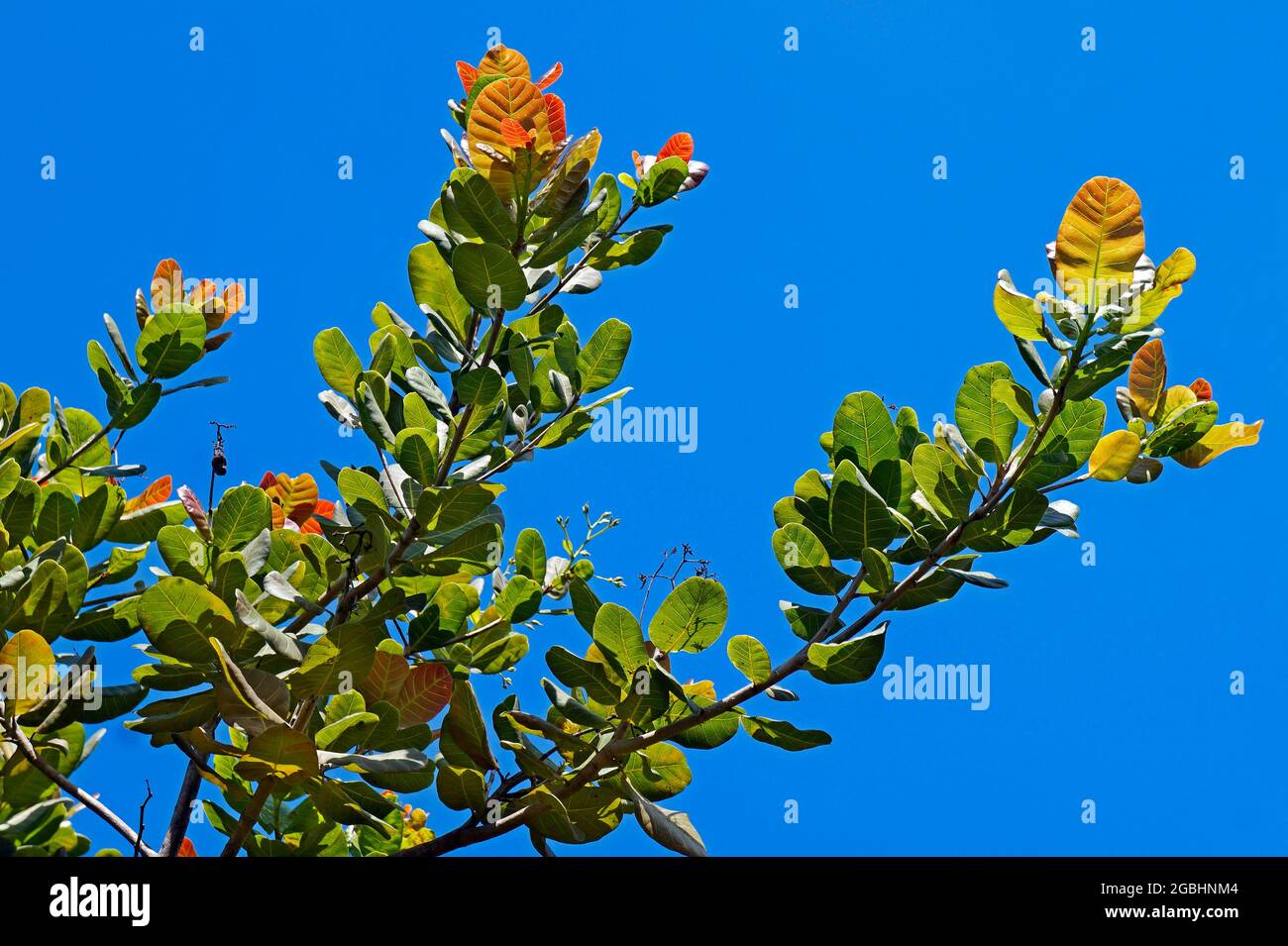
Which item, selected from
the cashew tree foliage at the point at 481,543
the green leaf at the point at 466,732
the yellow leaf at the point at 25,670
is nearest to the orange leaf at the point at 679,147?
Result: the cashew tree foliage at the point at 481,543

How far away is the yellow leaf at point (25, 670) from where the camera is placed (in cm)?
228

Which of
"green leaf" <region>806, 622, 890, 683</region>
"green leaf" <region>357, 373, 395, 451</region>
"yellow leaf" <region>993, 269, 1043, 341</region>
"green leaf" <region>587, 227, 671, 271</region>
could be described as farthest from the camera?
"green leaf" <region>587, 227, 671, 271</region>

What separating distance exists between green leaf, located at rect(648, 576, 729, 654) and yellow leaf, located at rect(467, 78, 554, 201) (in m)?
0.92

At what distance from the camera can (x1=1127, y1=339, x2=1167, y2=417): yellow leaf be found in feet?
8.20

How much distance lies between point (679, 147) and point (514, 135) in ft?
1.93

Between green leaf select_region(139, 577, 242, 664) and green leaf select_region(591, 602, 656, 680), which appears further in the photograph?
green leaf select_region(591, 602, 656, 680)

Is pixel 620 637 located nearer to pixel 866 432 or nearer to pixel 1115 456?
pixel 866 432

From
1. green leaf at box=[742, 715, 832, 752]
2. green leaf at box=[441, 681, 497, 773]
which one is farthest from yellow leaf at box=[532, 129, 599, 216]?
green leaf at box=[742, 715, 832, 752]

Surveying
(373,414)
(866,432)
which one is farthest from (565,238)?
(866,432)

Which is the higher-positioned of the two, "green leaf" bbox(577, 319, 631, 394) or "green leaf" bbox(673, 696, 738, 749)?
"green leaf" bbox(577, 319, 631, 394)

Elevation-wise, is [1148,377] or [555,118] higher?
[555,118]

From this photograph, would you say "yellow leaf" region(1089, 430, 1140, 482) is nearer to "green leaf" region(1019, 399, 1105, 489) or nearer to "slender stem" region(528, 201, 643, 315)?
"green leaf" region(1019, 399, 1105, 489)

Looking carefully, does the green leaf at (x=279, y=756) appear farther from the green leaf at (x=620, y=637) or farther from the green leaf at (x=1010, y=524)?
the green leaf at (x=1010, y=524)

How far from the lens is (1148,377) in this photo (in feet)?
8.25
